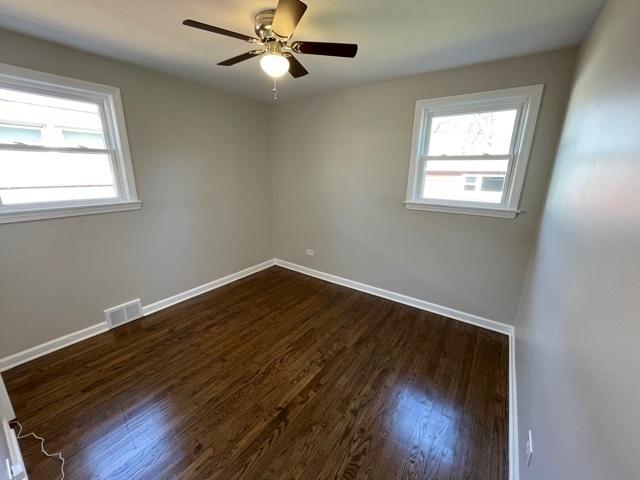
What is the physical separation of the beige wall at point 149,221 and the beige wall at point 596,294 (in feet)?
10.9

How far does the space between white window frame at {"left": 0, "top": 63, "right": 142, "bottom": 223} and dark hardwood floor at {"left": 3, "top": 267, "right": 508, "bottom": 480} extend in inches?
47.7

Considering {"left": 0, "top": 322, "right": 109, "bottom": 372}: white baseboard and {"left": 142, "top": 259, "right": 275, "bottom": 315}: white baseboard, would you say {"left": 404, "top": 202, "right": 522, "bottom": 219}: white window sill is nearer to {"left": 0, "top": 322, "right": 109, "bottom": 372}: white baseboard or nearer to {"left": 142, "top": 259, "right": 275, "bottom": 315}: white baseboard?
{"left": 142, "top": 259, "right": 275, "bottom": 315}: white baseboard

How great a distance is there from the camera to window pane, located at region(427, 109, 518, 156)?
235 cm

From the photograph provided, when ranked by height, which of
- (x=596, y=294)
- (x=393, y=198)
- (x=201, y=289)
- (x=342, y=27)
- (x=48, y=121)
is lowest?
(x=201, y=289)

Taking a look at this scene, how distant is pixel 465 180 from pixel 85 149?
3.56 m

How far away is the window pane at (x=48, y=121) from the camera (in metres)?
1.94

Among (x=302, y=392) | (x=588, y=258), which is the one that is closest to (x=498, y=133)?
(x=588, y=258)

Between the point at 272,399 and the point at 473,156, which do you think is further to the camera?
the point at 473,156

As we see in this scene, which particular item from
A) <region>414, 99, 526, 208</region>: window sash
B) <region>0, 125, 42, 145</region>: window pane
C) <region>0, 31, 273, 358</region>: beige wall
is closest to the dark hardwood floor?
<region>0, 31, 273, 358</region>: beige wall

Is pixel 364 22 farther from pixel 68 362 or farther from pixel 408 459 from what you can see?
pixel 68 362

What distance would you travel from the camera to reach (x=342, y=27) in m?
1.74

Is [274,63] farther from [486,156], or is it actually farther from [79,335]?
[79,335]

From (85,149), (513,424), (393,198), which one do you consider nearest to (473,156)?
(393,198)

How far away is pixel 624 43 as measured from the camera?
99 cm
